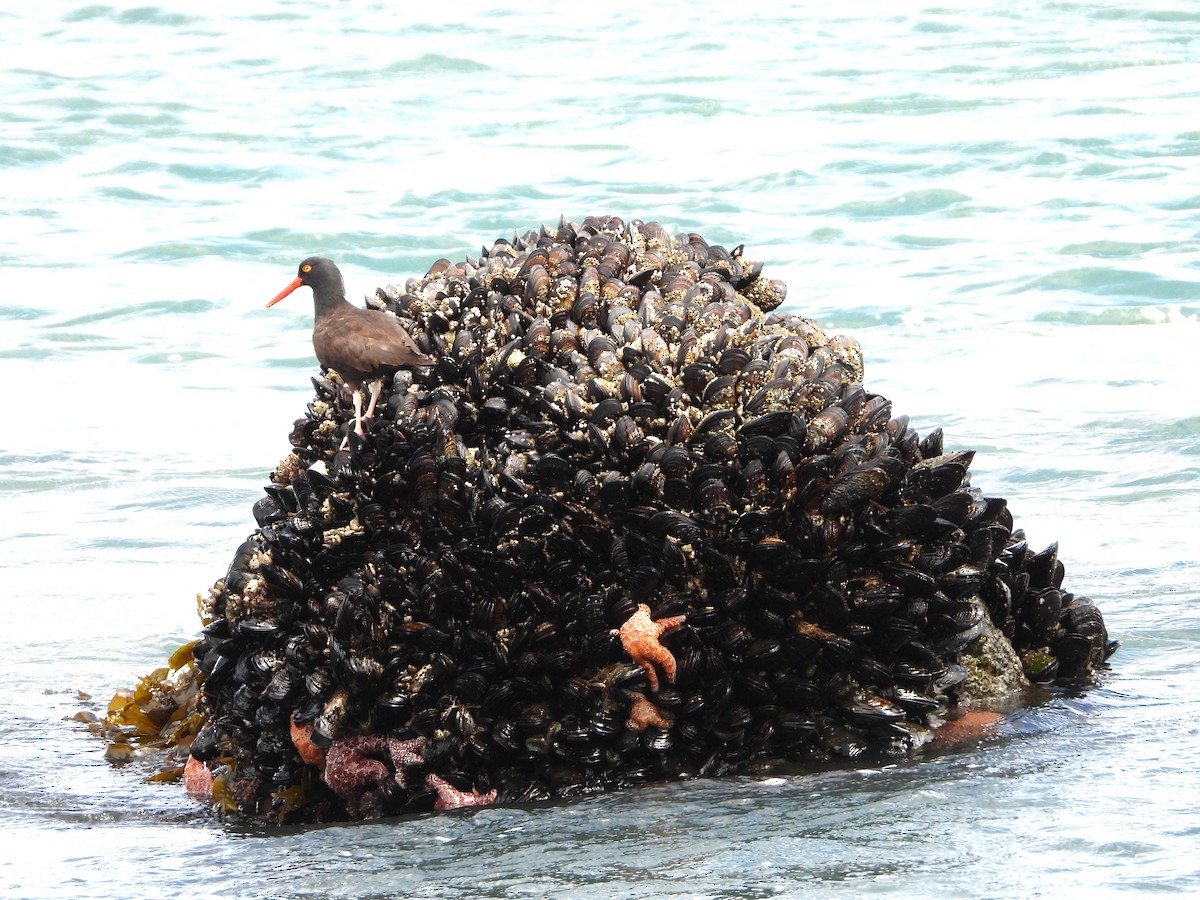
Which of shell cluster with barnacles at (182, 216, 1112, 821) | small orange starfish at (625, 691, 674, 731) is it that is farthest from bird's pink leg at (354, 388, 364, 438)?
small orange starfish at (625, 691, 674, 731)

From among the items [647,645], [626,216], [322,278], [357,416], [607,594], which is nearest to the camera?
[647,645]

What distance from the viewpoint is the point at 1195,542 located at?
794 cm

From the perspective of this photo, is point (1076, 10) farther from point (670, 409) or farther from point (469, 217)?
point (670, 409)

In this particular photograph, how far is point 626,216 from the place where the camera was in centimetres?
1917

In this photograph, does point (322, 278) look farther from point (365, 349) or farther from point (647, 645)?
point (647, 645)

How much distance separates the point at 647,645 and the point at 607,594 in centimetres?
24

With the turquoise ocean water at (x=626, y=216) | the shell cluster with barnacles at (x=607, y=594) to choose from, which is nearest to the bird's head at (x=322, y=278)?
the shell cluster with barnacles at (x=607, y=594)

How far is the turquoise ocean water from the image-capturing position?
4.58 metres

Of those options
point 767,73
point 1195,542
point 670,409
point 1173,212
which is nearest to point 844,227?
point 1173,212

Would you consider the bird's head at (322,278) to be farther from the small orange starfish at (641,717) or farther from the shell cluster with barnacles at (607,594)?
the small orange starfish at (641,717)

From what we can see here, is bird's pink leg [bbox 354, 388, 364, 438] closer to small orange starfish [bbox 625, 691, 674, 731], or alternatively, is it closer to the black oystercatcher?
the black oystercatcher

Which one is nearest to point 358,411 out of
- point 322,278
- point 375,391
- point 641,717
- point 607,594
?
point 375,391

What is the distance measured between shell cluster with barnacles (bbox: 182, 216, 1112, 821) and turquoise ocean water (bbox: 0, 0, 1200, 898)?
10.0 inches

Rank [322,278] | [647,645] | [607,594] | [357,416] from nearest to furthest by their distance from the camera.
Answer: [647,645]
[607,594]
[357,416]
[322,278]
